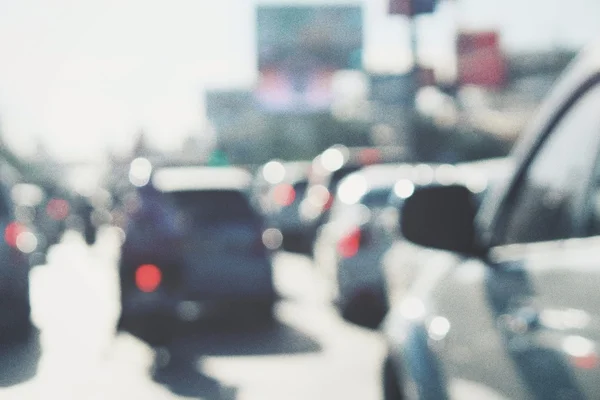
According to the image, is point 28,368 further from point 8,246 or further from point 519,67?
point 519,67

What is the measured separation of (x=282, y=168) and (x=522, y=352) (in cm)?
2063

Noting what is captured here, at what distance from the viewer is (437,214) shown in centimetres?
338

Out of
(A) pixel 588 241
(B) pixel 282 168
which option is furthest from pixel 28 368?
(B) pixel 282 168

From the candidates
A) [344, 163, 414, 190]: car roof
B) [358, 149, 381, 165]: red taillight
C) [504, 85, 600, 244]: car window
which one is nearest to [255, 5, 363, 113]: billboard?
[358, 149, 381, 165]: red taillight

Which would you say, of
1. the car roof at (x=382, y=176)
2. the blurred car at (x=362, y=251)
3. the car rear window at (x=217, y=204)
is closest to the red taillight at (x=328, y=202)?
the car roof at (x=382, y=176)

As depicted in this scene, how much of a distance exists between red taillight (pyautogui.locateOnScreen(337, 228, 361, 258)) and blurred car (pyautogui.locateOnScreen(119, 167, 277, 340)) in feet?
3.27

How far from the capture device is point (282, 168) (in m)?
23.4

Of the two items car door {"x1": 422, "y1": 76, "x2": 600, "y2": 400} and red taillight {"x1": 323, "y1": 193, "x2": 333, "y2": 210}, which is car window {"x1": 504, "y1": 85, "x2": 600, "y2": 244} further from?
red taillight {"x1": 323, "y1": 193, "x2": 333, "y2": 210}

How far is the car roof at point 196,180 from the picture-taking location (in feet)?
37.1

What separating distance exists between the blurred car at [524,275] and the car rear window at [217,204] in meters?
7.58

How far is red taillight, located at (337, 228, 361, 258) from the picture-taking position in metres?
10.7

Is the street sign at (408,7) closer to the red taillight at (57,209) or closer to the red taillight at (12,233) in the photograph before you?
the red taillight at (12,233)

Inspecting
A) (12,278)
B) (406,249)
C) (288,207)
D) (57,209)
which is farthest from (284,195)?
(406,249)

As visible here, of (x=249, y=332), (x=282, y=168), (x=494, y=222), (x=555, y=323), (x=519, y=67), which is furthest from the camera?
(x=519, y=67)
